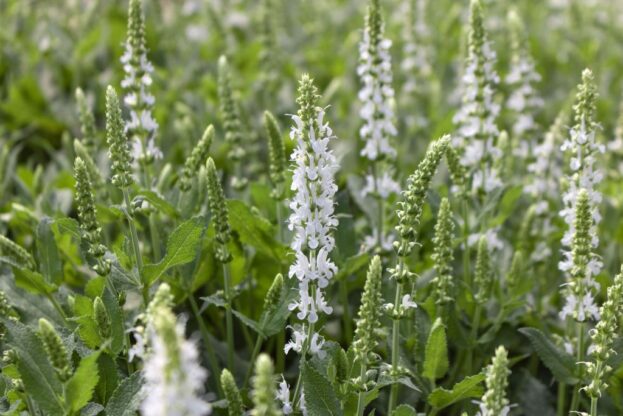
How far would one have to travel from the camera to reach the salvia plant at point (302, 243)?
3.37 meters

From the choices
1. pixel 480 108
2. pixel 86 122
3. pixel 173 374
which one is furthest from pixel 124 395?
pixel 480 108

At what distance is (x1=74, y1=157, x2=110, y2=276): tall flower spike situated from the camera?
3.42 m

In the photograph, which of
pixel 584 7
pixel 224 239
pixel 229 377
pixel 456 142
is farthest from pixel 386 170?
pixel 584 7

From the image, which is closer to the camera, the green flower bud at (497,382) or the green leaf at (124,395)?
the green flower bud at (497,382)

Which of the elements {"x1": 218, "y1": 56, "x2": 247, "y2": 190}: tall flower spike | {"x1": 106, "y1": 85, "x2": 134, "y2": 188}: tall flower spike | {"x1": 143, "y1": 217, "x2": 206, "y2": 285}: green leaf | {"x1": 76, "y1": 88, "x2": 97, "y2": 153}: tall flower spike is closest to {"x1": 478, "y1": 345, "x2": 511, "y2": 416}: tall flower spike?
{"x1": 143, "y1": 217, "x2": 206, "y2": 285}: green leaf

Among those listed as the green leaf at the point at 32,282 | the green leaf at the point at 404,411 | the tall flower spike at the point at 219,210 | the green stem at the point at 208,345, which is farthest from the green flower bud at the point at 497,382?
the green leaf at the point at 32,282

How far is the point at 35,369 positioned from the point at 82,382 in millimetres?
286

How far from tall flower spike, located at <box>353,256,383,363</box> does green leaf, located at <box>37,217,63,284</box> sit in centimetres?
183

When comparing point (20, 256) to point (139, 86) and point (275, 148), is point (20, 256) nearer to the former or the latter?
point (139, 86)

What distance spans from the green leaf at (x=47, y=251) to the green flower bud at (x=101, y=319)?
74cm

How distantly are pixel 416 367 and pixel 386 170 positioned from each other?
4.51 feet

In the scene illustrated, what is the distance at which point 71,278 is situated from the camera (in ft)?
16.2

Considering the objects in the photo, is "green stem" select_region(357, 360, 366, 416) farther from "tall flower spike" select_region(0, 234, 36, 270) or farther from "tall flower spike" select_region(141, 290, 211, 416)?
"tall flower spike" select_region(0, 234, 36, 270)

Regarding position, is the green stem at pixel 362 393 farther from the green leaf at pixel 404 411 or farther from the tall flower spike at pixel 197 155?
the tall flower spike at pixel 197 155
